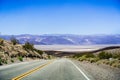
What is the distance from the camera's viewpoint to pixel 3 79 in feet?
48.5

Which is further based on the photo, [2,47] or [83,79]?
[2,47]

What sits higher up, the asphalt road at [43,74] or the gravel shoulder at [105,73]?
the asphalt road at [43,74]

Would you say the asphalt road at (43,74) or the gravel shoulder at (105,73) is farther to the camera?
the gravel shoulder at (105,73)

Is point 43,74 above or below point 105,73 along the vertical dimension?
above

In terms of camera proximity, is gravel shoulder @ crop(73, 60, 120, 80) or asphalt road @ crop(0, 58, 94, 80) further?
gravel shoulder @ crop(73, 60, 120, 80)

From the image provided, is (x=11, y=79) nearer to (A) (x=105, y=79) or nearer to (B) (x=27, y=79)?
(B) (x=27, y=79)

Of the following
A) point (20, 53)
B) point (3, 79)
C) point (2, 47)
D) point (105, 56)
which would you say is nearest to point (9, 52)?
point (2, 47)

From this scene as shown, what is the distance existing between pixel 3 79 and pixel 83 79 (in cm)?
480

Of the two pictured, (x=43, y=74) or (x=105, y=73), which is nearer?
(x=43, y=74)

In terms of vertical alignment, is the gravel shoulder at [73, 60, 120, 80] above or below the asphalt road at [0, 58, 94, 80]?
below

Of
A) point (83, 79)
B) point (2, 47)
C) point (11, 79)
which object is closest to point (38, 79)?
point (11, 79)

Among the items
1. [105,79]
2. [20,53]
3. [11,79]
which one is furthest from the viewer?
[20,53]

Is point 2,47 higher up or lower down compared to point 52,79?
higher up

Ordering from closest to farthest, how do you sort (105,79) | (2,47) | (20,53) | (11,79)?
(11,79), (105,79), (2,47), (20,53)
